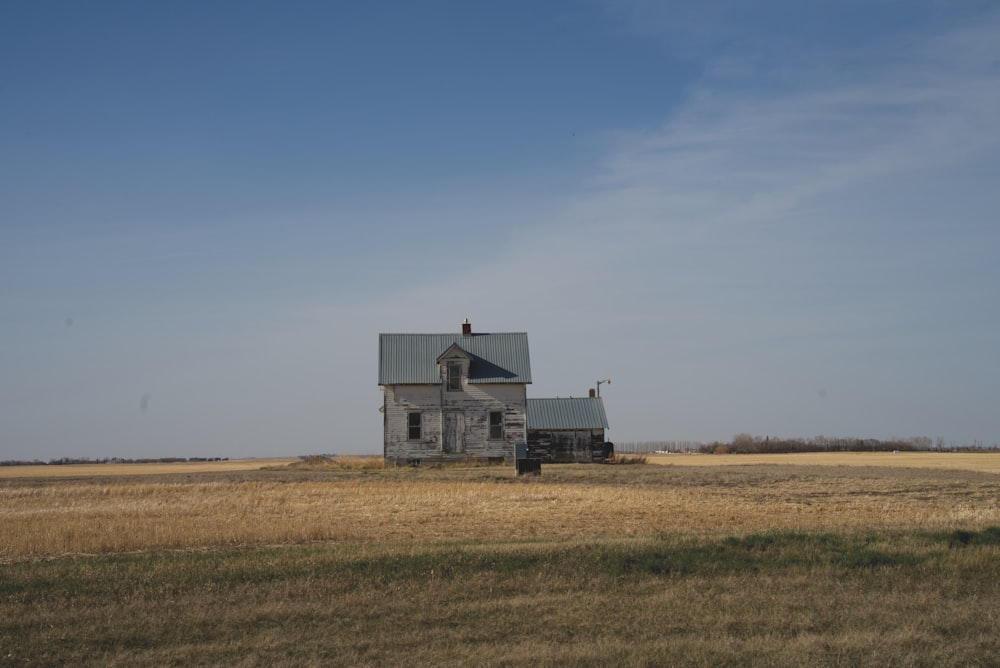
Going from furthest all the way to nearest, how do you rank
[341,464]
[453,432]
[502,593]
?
[341,464] → [453,432] → [502,593]

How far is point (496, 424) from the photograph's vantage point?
56.7m

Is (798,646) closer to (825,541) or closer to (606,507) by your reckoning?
(825,541)

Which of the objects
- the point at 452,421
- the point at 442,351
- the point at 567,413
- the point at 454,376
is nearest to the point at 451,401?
the point at 452,421

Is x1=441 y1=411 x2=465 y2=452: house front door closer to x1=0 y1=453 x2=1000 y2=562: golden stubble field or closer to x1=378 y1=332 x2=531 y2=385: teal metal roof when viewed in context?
x1=378 y1=332 x2=531 y2=385: teal metal roof

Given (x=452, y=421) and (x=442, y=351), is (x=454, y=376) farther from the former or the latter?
(x=452, y=421)

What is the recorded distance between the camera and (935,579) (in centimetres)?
1362

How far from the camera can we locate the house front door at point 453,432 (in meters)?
56.0

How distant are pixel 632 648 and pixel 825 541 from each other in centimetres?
699

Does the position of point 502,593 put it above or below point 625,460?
below

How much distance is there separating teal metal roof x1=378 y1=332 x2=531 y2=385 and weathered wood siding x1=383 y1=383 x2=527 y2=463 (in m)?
0.56

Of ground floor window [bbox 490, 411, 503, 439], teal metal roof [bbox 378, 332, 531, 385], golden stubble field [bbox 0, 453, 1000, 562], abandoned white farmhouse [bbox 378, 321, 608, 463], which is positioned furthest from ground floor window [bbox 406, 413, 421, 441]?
golden stubble field [bbox 0, 453, 1000, 562]

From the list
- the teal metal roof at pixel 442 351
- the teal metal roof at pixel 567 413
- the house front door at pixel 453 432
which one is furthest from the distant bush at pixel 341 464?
the teal metal roof at pixel 567 413

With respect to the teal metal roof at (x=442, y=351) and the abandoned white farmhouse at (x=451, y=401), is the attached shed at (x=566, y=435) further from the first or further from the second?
the teal metal roof at (x=442, y=351)

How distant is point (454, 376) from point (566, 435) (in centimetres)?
987
